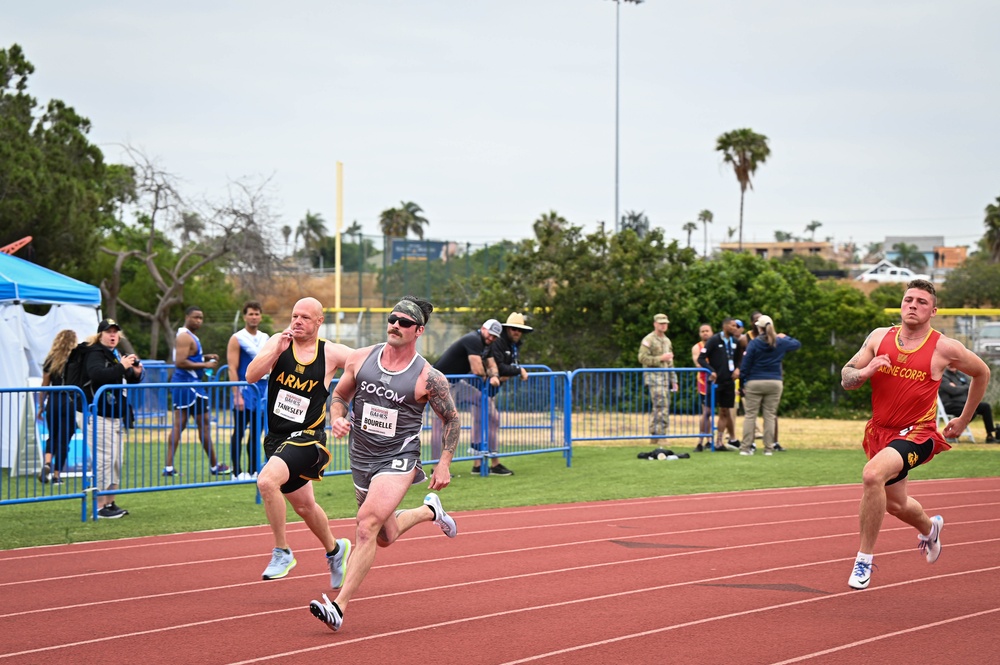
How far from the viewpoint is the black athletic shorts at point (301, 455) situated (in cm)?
727

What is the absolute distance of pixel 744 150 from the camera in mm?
62312

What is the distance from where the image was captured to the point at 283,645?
6059 mm

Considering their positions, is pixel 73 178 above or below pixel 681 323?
above

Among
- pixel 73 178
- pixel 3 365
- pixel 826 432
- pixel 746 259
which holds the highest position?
pixel 73 178

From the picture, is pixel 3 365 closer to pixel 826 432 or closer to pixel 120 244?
pixel 826 432

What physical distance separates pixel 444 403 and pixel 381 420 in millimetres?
408

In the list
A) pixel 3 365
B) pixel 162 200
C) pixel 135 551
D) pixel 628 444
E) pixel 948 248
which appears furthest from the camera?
pixel 948 248

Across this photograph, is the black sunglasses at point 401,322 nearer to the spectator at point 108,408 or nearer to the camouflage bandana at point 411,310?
the camouflage bandana at point 411,310

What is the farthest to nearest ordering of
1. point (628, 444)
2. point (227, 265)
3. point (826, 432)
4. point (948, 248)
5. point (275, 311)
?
point (948, 248), point (275, 311), point (227, 265), point (826, 432), point (628, 444)

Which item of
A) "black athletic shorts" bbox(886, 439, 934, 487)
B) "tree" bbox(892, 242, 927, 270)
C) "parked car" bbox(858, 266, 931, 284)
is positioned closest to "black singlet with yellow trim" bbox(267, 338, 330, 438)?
"black athletic shorts" bbox(886, 439, 934, 487)

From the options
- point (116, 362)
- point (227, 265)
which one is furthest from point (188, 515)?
point (227, 265)

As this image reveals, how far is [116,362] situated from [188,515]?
5.86 feet

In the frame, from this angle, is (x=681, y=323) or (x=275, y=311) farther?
(x=275, y=311)

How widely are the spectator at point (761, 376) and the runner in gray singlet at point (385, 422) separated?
10.8 metres
